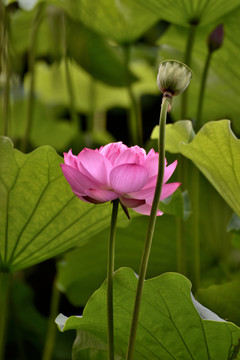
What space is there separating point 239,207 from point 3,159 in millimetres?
216

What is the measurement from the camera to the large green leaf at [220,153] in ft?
1.71

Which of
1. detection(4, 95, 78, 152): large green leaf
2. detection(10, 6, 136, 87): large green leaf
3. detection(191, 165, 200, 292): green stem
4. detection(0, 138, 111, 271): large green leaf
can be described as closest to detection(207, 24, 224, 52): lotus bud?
detection(191, 165, 200, 292): green stem

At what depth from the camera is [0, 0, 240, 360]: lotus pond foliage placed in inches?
17.1

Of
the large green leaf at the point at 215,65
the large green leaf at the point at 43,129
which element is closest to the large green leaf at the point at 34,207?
the large green leaf at the point at 215,65

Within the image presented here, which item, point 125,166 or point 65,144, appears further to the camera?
point 65,144

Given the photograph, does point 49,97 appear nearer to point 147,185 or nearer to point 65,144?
point 65,144

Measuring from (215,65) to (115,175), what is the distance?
1.56 feet

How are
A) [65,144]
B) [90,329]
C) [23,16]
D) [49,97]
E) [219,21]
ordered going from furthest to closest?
[49,97] < [65,144] < [23,16] < [219,21] < [90,329]

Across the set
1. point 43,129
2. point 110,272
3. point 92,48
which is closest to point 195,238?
point 110,272

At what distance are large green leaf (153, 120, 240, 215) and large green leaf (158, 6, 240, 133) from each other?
30 centimetres

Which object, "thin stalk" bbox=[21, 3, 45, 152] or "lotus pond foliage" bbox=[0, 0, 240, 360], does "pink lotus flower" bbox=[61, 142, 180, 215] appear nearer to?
"lotus pond foliage" bbox=[0, 0, 240, 360]

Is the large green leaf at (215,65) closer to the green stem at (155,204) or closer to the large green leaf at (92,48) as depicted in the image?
the large green leaf at (92,48)

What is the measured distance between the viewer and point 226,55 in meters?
0.82

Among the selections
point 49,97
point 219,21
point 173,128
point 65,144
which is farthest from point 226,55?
point 49,97
